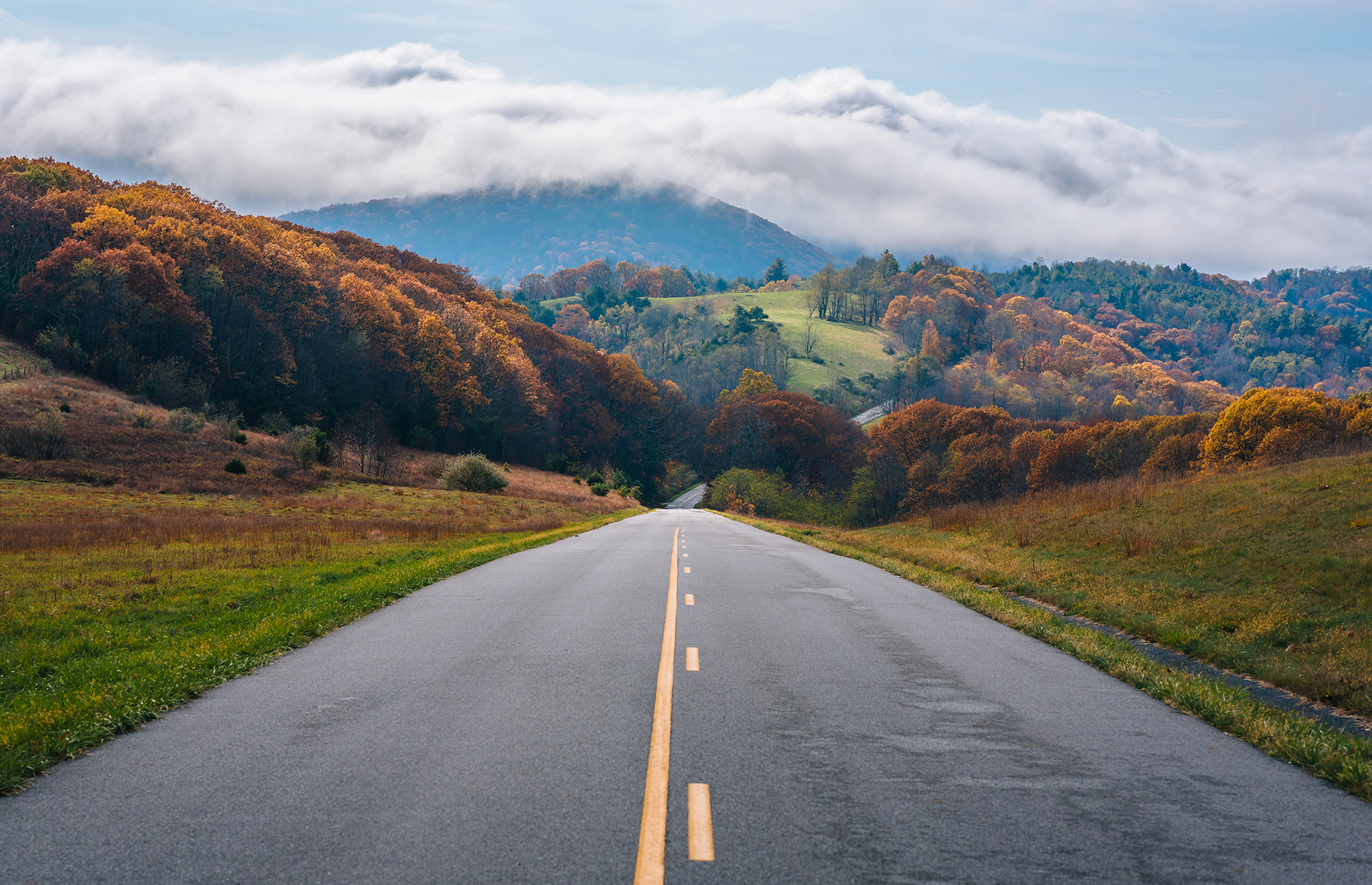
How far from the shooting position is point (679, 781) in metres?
5.87

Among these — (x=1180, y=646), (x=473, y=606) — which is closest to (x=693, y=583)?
(x=473, y=606)

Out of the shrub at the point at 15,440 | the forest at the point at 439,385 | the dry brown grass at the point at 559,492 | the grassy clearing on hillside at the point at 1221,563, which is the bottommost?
the dry brown grass at the point at 559,492

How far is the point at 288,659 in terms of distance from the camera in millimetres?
10102

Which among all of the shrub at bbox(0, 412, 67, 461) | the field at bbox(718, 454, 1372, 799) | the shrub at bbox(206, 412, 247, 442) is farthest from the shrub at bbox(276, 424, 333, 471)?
the field at bbox(718, 454, 1372, 799)

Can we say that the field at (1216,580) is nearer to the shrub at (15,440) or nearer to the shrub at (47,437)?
the shrub at (47,437)

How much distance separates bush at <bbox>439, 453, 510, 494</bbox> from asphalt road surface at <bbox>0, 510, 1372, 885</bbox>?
52136mm

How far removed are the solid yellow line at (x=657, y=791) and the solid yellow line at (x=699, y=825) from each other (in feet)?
0.46

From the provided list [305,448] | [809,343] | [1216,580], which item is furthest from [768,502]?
[809,343]

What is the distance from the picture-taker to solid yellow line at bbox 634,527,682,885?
15.0 ft

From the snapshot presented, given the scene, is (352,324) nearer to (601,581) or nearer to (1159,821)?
(601,581)

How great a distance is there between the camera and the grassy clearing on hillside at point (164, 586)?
7.97 metres

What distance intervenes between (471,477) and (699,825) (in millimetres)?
58676

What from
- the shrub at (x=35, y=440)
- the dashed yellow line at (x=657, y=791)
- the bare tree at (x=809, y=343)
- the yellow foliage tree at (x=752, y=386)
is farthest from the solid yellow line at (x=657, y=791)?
the bare tree at (x=809, y=343)

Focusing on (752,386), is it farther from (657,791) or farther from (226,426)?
(657,791)
